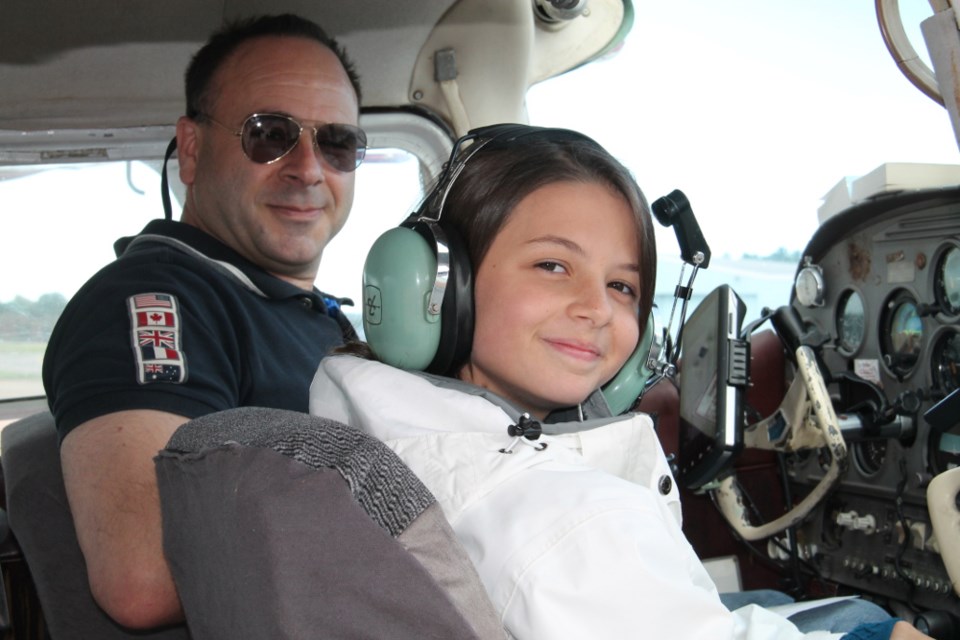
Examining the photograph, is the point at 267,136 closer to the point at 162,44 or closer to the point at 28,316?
the point at 162,44

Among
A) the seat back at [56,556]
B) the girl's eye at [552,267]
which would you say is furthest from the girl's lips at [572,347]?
the seat back at [56,556]

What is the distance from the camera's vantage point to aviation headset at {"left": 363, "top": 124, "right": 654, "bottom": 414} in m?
1.13

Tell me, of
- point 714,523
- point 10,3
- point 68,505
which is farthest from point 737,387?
point 10,3

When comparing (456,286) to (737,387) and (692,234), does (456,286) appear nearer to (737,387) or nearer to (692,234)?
(692,234)

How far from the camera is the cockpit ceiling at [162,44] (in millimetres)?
2018

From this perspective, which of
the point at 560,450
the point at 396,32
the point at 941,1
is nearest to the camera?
the point at 560,450

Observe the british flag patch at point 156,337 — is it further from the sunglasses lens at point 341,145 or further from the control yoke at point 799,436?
the control yoke at point 799,436

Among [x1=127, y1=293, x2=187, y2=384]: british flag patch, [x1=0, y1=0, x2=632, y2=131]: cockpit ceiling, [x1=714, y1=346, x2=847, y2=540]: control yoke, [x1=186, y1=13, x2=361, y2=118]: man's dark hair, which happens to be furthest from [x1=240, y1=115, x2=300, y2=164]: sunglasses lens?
[x1=714, y1=346, x2=847, y2=540]: control yoke

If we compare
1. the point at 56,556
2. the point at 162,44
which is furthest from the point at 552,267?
the point at 162,44

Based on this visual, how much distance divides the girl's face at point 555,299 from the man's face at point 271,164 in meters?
0.83

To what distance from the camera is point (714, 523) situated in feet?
9.27

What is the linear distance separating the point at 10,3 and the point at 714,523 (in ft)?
7.90

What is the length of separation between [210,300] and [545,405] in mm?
639

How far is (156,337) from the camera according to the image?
1348mm
